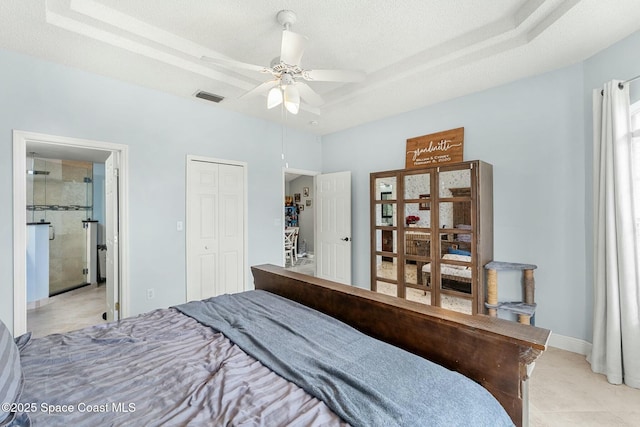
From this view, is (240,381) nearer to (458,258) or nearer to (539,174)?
(458,258)

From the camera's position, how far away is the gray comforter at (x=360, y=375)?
0.91 meters

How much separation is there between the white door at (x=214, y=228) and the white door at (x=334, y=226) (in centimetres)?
134

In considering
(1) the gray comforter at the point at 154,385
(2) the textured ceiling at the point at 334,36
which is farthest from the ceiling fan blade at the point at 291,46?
(1) the gray comforter at the point at 154,385

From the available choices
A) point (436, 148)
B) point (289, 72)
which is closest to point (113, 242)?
point (289, 72)

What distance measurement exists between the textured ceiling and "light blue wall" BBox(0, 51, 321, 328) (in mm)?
208

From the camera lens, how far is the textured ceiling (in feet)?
6.63

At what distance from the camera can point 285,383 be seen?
1068 mm

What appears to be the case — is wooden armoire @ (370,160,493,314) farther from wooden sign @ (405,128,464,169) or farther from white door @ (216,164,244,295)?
white door @ (216,164,244,295)

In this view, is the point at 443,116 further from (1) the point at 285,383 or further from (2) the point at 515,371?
(1) the point at 285,383

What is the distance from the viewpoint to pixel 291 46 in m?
1.86

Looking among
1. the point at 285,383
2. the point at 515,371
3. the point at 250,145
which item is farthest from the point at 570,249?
the point at 250,145

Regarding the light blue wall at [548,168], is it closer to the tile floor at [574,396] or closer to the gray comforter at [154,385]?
the tile floor at [574,396]

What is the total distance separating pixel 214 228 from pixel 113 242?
1061 millimetres

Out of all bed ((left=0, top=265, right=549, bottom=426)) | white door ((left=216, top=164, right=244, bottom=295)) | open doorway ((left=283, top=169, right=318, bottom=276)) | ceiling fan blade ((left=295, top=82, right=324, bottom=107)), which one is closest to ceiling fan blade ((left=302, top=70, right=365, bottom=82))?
ceiling fan blade ((left=295, top=82, right=324, bottom=107))
